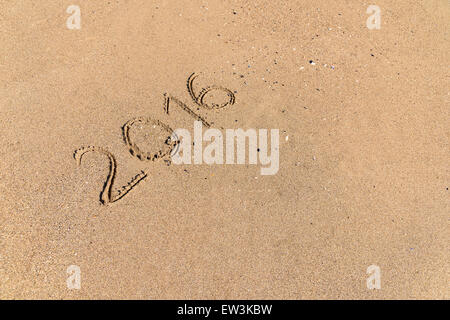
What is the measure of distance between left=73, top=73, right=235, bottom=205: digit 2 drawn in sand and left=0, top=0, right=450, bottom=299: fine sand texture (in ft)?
0.06

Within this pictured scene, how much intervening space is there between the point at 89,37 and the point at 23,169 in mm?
1869

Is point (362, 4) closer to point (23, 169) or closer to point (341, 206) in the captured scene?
point (341, 206)

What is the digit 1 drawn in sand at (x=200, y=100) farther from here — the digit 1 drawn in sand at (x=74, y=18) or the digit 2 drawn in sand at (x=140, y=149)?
the digit 1 drawn in sand at (x=74, y=18)

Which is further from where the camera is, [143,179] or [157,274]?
[143,179]

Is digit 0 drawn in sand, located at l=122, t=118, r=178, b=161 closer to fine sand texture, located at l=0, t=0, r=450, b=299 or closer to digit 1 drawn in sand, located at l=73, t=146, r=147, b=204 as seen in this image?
fine sand texture, located at l=0, t=0, r=450, b=299

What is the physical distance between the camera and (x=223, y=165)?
3510 mm

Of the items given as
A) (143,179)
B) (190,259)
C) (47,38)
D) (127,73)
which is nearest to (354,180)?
(190,259)

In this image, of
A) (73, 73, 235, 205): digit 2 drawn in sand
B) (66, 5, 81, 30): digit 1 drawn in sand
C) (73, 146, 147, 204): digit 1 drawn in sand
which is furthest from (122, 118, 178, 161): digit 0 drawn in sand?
(66, 5, 81, 30): digit 1 drawn in sand

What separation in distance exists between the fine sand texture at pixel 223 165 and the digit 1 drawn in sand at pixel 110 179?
14 millimetres

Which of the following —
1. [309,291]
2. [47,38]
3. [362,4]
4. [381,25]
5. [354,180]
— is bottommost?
[309,291]

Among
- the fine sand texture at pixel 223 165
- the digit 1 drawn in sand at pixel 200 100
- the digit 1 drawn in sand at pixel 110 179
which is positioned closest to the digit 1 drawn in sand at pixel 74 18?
the fine sand texture at pixel 223 165

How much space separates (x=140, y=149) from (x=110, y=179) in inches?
16.8

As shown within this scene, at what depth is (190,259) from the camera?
9.99ft

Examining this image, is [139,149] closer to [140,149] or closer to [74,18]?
[140,149]
